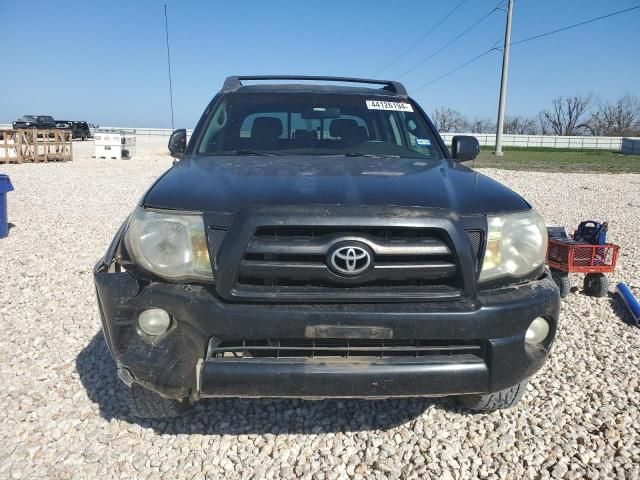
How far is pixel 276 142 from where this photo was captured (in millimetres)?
3314

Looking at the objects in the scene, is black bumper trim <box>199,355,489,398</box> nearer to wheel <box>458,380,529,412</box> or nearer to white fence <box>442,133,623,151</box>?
wheel <box>458,380,529,412</box>

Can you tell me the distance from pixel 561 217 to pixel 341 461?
338 inches

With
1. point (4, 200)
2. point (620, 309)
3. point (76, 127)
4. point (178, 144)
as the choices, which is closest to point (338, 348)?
point (178, 144)

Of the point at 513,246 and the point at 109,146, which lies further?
the point at 109,146

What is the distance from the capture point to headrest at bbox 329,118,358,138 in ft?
11.4

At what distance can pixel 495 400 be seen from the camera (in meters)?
2.72

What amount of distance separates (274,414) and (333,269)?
1.20 meters

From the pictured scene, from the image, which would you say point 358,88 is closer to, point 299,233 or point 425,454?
point 299,233

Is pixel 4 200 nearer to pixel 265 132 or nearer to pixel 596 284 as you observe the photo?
pixel 265 132

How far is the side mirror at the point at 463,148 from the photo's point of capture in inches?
142

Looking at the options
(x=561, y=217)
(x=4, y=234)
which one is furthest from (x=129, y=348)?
(x=561, y=217)

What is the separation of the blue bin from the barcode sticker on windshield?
5090 millimetres

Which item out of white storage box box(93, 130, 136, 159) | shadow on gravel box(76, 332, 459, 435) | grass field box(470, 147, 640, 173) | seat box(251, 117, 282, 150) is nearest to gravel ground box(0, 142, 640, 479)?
shadow on gravel box(76, 332, 459, 435)

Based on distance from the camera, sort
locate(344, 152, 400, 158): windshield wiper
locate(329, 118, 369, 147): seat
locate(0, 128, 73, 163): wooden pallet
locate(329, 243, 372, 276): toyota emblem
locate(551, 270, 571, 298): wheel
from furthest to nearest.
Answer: locate(0, 128, 73, 163): wooden pallet → locate(551, 270, 571, 298): wheel → locate(329, 118, 369, 147): seat → locate(344, 152, 400, 158): windshield wiper → locate(329, 243, 372, 276): toyota emblem
